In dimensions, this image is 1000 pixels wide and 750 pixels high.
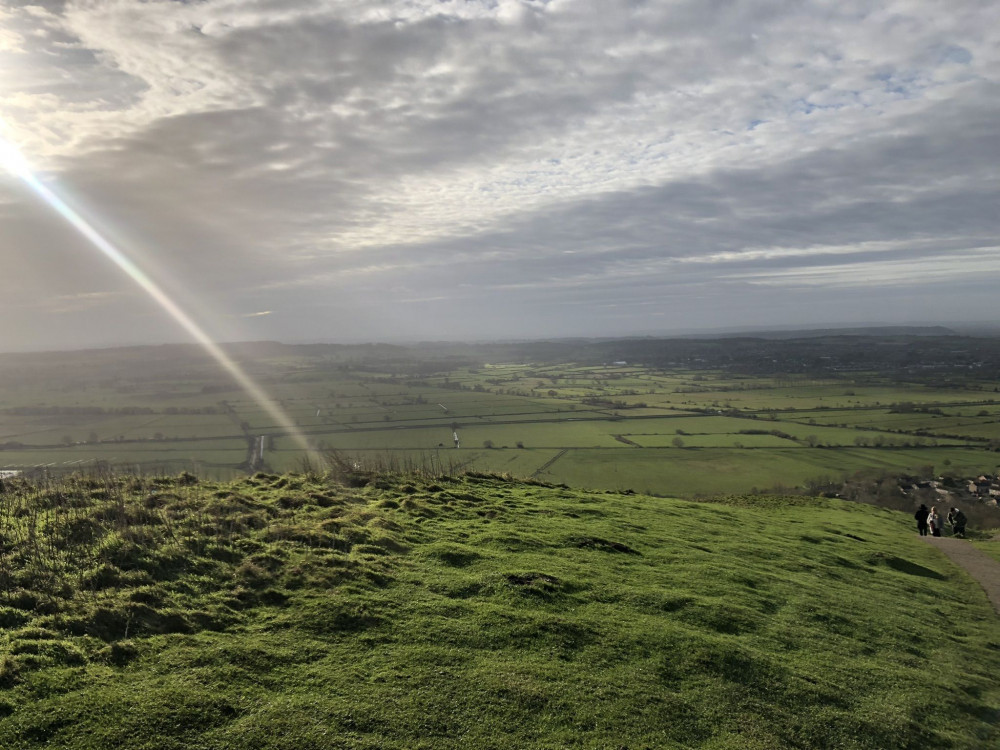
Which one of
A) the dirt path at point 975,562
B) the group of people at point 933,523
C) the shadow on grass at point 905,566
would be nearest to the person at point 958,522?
the group of people at point 933,523

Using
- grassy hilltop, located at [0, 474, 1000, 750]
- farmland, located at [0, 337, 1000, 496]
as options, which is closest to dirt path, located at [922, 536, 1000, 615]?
grassy hilltop, located at [0, 474, 1000, 750]

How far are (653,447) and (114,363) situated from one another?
157039 mm

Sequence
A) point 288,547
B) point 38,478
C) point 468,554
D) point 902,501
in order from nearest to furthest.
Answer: point 288,547 < point 468,554 < point 38,478 < point 902,501

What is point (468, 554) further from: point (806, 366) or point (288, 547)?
point (806, 366)

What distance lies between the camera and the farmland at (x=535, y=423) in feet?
180

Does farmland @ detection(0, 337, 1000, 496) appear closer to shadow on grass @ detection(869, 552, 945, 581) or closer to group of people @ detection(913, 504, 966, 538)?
shadow on grass @ detection(869, 552, 945, 581)

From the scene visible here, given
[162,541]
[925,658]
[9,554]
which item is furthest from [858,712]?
[9,554]

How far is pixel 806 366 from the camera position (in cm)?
16338

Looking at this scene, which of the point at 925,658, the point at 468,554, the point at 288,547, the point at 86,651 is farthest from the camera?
the point at 468,554

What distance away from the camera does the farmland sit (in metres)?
54.9

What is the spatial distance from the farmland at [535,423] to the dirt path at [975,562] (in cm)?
2056

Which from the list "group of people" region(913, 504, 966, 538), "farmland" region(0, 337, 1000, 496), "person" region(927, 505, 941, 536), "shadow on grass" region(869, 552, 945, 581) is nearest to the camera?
"shadow on grass" region(869, 552, 945, 581)

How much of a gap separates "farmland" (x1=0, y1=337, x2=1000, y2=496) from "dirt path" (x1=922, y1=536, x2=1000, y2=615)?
20.6 meters

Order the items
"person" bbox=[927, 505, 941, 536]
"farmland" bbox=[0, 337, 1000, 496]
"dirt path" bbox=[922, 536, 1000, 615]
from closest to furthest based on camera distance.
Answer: "dirt path" bbox=[922, 536, 1000, 615] < "person" bbox=[927, 505, 941, 536] < "farmland" bbox=[0, 337, 1000, 496]
